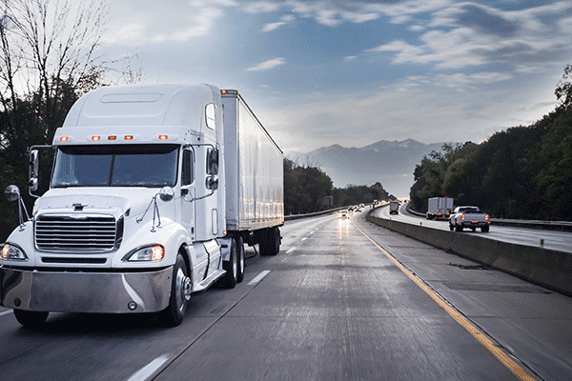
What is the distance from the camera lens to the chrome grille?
6797mm

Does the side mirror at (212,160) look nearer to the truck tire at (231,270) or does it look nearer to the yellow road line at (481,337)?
the truck tire at (231,270)

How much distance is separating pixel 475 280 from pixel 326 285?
11.2ft

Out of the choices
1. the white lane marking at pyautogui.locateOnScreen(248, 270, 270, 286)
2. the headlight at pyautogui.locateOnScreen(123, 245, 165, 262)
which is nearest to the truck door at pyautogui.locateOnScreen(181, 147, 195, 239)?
the headlight at pyautogui.locateOnScreen(123, 245, 165, 262)

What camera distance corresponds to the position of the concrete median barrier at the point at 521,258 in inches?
Answer: 419

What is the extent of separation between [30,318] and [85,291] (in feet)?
3.89

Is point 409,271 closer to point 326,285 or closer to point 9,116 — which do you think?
point 326,285

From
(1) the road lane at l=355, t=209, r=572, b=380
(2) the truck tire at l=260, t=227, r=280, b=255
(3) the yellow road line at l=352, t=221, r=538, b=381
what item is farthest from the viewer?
(2) the truck tire at l=260, t=227, r=280, b=255

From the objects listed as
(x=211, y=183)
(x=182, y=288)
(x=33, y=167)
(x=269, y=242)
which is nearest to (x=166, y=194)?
(x=182, y=288)

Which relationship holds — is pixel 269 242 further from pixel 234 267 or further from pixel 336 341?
pixel 336 341

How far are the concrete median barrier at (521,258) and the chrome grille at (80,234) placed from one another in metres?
8.05

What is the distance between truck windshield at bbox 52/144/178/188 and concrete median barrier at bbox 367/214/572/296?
24.6ft

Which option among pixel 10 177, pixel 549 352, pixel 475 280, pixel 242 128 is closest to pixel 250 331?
pixel 549 352

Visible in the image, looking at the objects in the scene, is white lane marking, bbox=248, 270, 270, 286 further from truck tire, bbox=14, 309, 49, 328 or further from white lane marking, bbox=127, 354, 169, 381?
white lane marking, bbox=127, 354, 169, 381

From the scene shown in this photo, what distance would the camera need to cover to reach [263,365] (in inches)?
215
